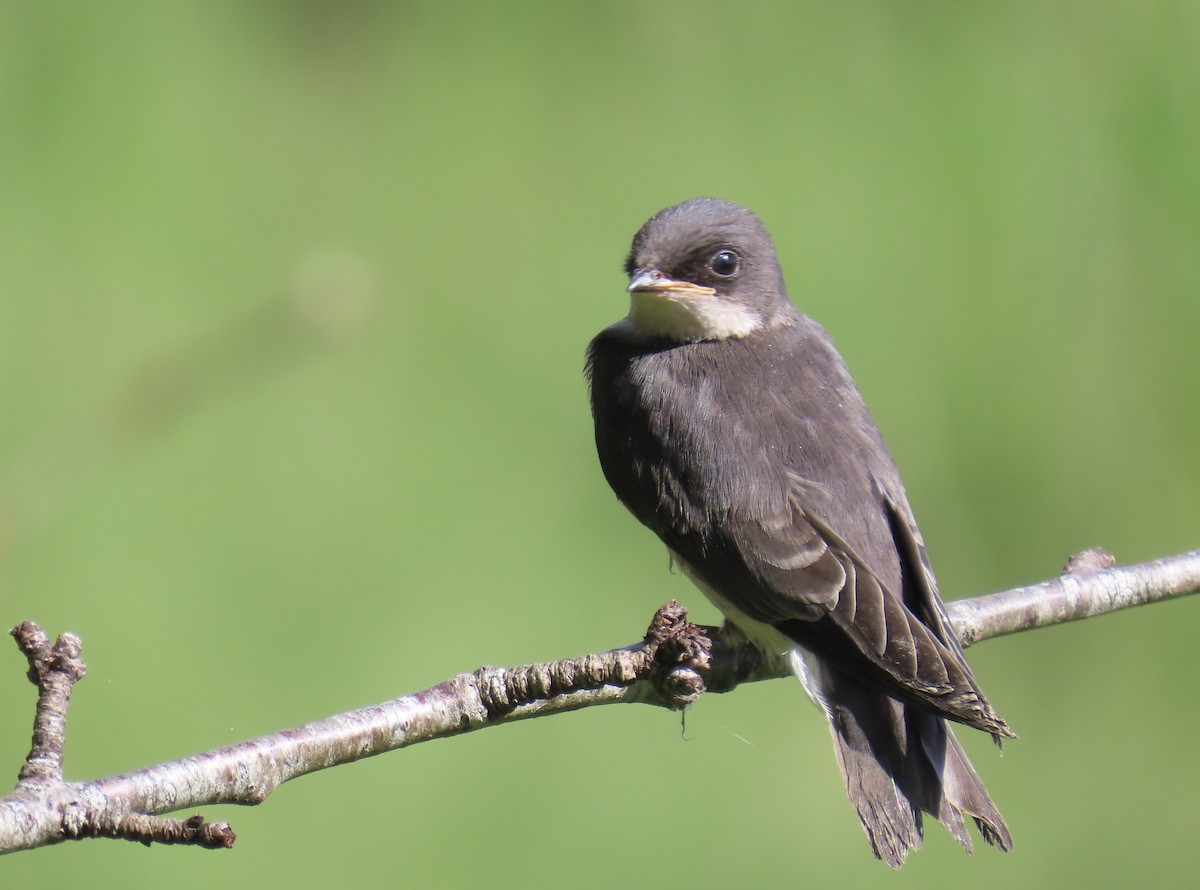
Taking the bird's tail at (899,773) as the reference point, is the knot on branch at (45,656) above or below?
above

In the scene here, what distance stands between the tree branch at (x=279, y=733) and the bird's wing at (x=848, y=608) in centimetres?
31

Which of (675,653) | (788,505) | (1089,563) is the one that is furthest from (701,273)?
(675,653)

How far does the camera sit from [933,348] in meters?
3.27

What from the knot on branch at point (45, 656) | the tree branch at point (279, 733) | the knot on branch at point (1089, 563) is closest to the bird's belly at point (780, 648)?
the tree branch at point (279, 733)

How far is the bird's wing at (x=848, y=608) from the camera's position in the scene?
1.80 metres

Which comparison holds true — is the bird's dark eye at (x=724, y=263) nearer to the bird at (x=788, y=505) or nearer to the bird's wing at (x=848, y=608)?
the bird at (x=788, y=505)

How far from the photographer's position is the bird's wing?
180 cm

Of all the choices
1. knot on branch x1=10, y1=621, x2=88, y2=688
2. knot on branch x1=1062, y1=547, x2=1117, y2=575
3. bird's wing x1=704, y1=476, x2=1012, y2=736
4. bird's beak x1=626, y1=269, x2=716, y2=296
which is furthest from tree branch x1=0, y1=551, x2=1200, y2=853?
knot on branch x1=1062, y1=547, x2=1117, y2=575

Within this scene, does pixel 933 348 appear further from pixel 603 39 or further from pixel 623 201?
pixel 603 39

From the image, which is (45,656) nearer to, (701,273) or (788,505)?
(788,505)

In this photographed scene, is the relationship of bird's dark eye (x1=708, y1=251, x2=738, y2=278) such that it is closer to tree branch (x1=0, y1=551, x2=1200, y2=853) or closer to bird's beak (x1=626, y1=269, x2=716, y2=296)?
bird's beak (x1=626, y1=269, x2=716, y2=296)

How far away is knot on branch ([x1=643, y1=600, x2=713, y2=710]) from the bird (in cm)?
36

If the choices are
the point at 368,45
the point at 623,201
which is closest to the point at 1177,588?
the point at 623,201

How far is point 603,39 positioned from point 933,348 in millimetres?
1025
